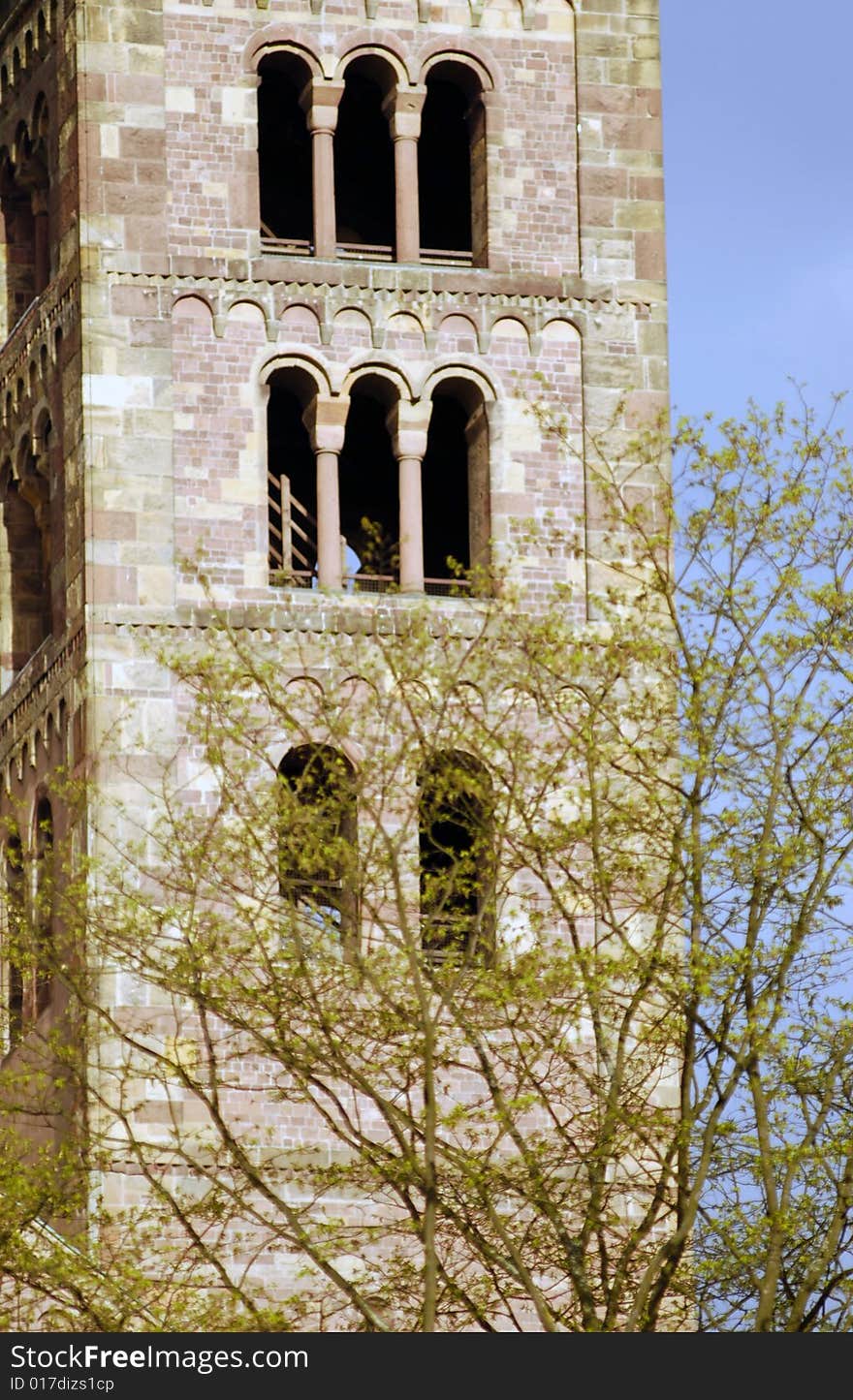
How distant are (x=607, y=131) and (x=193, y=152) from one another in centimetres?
487

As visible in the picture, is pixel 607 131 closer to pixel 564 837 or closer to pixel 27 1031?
pixel 27 1031

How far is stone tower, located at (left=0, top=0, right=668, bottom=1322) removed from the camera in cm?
5328

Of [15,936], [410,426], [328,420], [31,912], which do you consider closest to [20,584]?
[328,420]

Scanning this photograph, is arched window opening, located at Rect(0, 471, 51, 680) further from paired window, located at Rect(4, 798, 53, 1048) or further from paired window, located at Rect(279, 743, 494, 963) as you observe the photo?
paired window, located at Rect(279, 743, 494, 963)

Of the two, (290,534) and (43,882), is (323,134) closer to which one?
(290,534)

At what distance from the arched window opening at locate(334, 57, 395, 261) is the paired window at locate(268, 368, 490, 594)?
249 cm

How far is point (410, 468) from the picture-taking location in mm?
54344

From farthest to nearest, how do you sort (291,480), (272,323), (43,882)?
(291,480) < (272,323) < (43,882)

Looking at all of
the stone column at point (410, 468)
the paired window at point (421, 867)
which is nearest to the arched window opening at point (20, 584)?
the stone column at point (410, 468)

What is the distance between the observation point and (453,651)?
173 feet

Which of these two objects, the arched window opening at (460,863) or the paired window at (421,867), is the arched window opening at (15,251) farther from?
the arched window opening at (460,863)

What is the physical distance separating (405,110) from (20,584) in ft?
23.9

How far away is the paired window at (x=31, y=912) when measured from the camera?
162ft

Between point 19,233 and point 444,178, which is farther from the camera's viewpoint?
point 19,233
